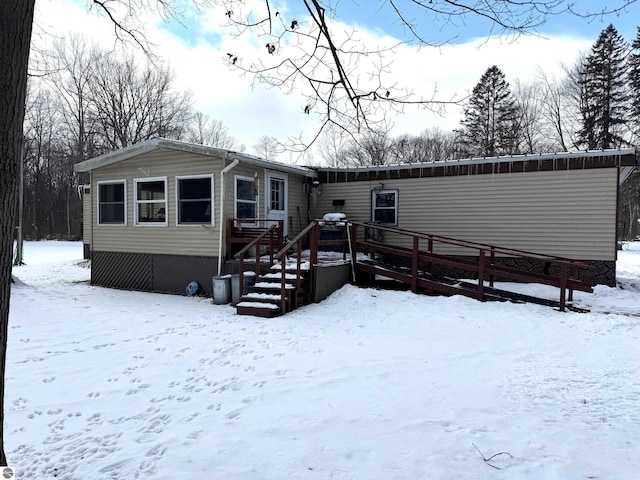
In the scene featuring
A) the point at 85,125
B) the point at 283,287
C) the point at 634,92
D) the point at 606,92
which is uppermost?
the point at 606,92

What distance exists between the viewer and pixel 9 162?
1.70 meters

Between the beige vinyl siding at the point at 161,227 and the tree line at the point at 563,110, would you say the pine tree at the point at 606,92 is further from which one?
the beige vinyl siding at the point at 161,227

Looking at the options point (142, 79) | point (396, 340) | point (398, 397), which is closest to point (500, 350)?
point (396, 340)

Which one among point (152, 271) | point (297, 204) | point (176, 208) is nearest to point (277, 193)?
point (297, 204)

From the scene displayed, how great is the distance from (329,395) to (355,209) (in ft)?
26.9

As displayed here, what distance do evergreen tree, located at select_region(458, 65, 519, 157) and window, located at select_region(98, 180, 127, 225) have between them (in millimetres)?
21762

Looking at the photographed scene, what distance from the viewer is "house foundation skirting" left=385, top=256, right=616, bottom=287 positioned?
9.18m

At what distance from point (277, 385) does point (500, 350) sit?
2892mm

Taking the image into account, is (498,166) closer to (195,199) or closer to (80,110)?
(195,199)

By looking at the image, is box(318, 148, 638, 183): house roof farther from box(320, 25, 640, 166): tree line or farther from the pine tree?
the pine tree

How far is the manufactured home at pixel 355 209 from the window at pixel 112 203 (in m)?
0.03

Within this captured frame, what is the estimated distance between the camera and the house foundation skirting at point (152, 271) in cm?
960

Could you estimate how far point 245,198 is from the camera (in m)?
9.66

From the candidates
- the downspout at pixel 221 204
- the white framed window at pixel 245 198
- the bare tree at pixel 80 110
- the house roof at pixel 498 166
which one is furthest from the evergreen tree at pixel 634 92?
the bare tree at pixel 80 110
